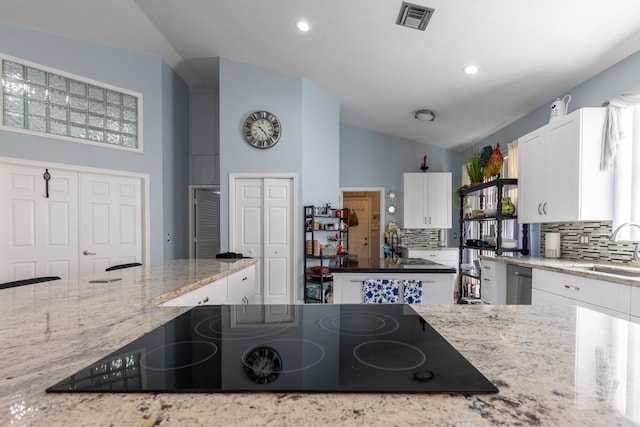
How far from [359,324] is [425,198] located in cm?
510

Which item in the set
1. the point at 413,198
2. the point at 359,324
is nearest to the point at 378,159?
A: the point at 413,198

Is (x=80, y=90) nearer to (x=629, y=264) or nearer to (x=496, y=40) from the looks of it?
(x=496, y=40)

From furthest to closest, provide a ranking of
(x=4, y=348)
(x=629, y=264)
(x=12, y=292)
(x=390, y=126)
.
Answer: (x=390, y=126)
(x=629, y=264)
(x=12, y=292)
(x=4, y=348)

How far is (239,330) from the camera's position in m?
0.92

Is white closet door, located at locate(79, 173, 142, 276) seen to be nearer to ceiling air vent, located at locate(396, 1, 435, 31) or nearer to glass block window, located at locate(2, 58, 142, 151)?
glass block window, located at locate(2, 58, 142, 151)

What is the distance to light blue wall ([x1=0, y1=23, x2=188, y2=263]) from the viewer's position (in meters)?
3.29

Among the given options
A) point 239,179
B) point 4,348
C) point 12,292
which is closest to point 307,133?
point 239,179

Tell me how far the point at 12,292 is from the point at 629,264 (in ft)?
13.6

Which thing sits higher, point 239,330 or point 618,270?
point 239,330

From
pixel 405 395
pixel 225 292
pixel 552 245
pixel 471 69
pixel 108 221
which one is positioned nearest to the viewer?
pixel 405 395

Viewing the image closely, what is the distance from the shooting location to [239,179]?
434 centimetres

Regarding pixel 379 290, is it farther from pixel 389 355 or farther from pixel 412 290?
pixel 389 355

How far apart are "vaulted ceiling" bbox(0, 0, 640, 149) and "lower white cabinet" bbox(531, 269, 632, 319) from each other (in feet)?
6.21

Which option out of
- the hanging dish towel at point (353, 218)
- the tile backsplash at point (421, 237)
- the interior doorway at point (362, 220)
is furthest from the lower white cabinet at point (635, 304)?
the hanging dish towel at point (353, 218)
